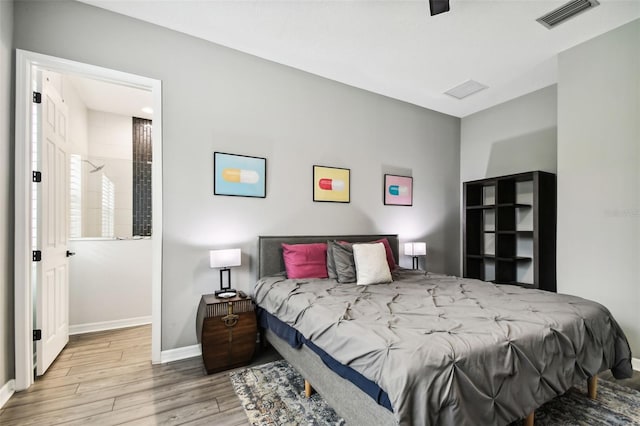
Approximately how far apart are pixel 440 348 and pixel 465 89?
3611mm

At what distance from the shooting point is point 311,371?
1.98m

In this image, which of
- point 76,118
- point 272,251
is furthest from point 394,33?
point 76,118

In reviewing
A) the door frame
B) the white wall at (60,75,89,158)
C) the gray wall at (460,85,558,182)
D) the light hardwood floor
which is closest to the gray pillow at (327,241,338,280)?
the light hardwood floor

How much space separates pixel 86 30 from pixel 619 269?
16.1ft

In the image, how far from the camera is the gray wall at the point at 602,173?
2663mm

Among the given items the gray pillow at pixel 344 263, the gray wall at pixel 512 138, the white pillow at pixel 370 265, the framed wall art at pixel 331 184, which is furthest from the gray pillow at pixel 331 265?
the gray wall at pixel 512 138

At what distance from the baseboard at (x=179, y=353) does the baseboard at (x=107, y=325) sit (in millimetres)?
1339

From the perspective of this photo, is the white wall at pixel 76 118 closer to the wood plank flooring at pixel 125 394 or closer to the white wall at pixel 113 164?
the white wall at pixel 113 164

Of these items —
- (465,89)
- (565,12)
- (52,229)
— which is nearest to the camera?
(565,12)

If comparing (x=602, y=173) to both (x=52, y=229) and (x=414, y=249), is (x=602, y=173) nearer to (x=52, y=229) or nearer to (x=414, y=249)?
(x=414, y=249)

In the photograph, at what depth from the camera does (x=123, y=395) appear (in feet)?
→ 7.23

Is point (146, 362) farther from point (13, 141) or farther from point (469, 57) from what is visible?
point (469, 57)

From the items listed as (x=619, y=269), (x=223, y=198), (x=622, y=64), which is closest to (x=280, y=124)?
(x=223, y=198)

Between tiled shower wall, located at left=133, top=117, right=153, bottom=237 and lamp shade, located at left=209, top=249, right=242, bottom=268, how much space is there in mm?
1943
